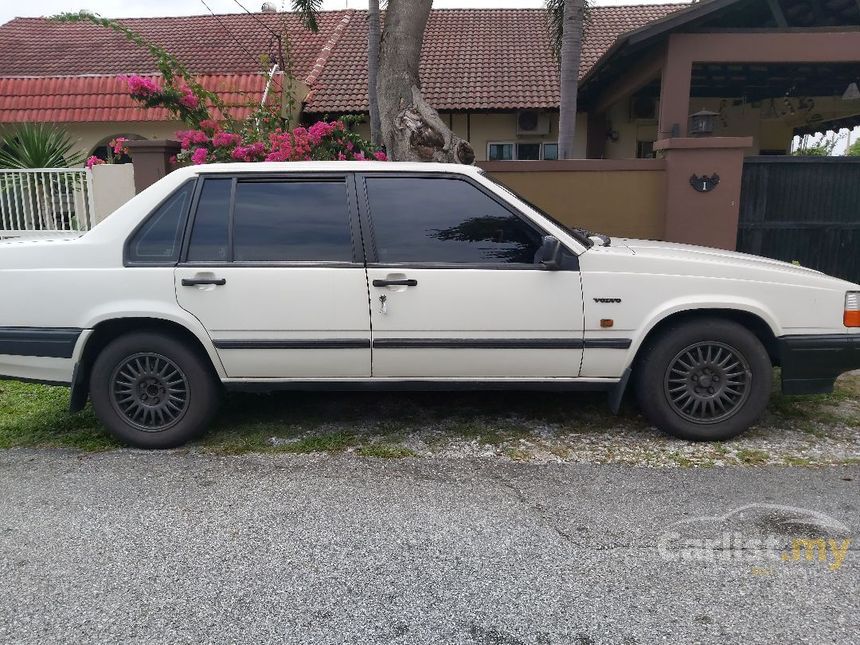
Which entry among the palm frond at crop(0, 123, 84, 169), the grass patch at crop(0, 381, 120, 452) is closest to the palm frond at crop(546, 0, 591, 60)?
the palm frond at crop(0, 123, 84, 169)

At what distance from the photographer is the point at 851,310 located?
4367mm

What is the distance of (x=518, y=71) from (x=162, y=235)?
44.3 feet

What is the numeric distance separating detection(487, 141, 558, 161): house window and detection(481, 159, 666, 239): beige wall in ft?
28.0

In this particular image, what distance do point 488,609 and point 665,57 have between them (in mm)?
8422

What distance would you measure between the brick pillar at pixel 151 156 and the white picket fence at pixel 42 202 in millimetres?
1260

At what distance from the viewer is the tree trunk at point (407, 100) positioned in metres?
7.76

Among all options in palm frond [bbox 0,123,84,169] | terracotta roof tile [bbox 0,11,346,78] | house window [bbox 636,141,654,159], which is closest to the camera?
palm frond [bbox 0,123,84,169]

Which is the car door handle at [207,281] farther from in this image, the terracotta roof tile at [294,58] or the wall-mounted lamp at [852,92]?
the wall-mounted lamp at [852,92]

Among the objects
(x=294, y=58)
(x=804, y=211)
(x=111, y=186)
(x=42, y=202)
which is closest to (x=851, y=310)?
(x=804, y=211)

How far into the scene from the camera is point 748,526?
3.41m

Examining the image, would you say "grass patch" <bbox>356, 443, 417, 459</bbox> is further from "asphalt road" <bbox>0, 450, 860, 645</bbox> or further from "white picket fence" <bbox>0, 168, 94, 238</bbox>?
"white picket fence" <bbox>0, 168, 94, 238</bbox>

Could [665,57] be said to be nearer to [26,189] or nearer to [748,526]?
[748,526]

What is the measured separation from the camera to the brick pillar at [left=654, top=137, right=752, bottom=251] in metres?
7.75

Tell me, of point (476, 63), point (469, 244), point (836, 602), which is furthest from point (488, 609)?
point (476, 63)
